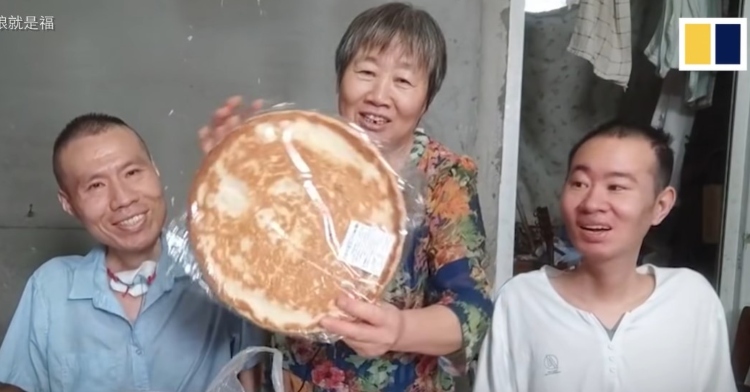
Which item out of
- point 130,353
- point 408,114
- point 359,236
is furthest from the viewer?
point 130,353

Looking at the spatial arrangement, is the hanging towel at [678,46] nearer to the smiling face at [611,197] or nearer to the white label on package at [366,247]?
the smiling face at [611,197]

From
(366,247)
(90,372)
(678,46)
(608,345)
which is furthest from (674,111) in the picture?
(90,372)

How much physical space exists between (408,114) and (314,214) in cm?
22

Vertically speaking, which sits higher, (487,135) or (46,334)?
(487,135)

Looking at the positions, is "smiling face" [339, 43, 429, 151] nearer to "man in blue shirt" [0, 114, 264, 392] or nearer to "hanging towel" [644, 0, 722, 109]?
"man in blue shirt" [0, 114, 264, 392]

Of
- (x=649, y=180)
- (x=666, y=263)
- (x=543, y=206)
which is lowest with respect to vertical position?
(x=666, y=263)

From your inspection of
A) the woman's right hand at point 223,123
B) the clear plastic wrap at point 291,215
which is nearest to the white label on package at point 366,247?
the clear plastic wrap at point 291,215

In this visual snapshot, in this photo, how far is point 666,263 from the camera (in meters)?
2.62

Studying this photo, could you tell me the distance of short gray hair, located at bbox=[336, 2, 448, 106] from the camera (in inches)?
39.1

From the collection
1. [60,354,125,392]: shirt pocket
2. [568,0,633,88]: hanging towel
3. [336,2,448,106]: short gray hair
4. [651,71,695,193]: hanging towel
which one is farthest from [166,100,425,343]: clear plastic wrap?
[651,71,695,193]: hanging towel

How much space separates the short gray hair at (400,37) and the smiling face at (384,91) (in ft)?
0.03

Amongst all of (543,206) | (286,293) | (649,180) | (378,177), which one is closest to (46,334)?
(286,293)

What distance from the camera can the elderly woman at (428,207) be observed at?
939 mm

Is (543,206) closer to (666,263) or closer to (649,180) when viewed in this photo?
(666,263)
